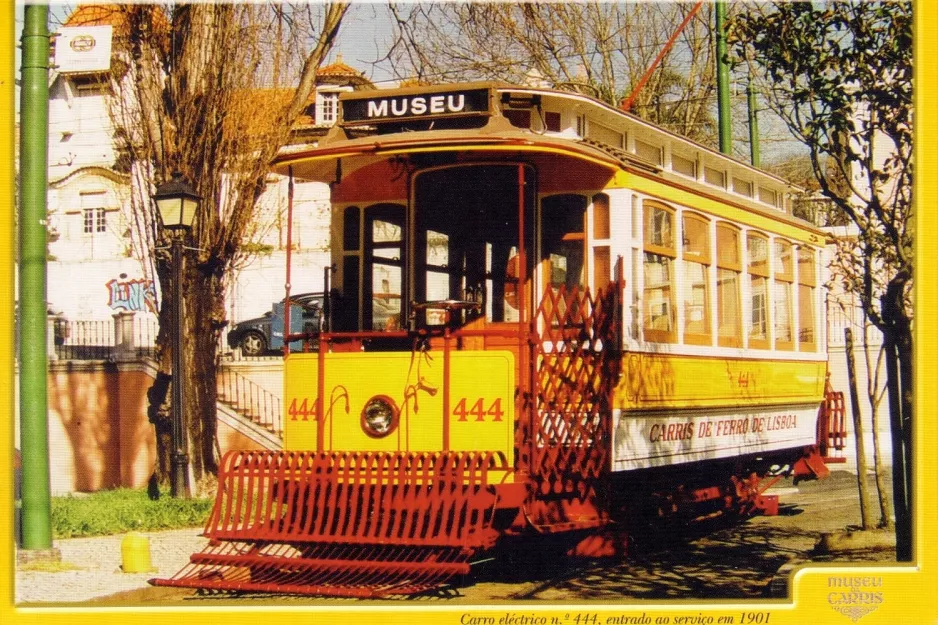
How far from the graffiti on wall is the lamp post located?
5.69 ft

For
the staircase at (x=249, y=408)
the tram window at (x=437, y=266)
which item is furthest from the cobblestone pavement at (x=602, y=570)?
the staircase at (x=249, y=408)

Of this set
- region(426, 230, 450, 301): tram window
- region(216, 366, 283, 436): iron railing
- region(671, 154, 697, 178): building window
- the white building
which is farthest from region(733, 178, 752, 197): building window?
region(216, 366, 283, 436): iron railing

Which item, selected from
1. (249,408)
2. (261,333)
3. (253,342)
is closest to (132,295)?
(249,408)

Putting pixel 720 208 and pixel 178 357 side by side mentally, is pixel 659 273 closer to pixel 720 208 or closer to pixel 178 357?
pixel 720 208

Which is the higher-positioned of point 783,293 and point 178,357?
point 783,293

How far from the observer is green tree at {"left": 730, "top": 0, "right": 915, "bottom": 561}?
7418mm

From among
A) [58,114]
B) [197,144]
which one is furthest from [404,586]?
[197,144]

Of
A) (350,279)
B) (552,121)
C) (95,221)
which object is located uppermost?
(552,121)

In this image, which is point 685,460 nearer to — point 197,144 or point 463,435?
point 463,435

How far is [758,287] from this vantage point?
11.4 meters

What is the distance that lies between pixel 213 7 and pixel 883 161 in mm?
8567

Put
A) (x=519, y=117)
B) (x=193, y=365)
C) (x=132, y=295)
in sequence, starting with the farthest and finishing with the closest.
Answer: (x=132, y=295) < (x=193, y=365) < (x=519, y=117)

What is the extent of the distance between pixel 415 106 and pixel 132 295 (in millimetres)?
8006

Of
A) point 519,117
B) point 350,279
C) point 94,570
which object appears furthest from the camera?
point 350,279
